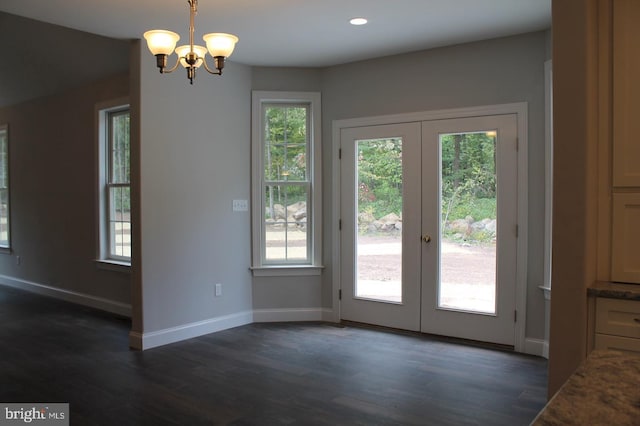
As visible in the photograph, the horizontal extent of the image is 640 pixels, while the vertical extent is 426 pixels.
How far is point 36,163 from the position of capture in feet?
21.6

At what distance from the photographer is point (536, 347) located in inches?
161

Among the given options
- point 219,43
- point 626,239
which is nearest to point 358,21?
point 219,43

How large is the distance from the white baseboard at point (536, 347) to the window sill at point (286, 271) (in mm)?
2050

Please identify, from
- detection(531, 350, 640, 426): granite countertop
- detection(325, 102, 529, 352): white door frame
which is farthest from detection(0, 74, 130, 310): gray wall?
detection(531, 350, 640, 426): granite countertop

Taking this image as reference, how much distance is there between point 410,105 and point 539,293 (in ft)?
6.49

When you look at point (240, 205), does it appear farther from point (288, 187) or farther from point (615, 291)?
point (615, 291)

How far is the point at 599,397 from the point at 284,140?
444 cm

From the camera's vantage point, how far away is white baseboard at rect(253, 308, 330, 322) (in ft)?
17.1

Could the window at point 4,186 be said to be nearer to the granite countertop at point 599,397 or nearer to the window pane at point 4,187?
the window pane at point 4,187

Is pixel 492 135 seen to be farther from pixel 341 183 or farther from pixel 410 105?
pixel 341 183

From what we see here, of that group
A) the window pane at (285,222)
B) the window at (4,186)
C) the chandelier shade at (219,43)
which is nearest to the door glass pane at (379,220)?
the window pane at (285,222)

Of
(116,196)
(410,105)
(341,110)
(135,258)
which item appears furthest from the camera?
(116,196)

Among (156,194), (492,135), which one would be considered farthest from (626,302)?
(156,194)

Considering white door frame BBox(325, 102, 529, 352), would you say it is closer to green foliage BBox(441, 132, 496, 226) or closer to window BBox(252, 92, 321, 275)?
green foliage BBox(441, 132, 496, 226)
